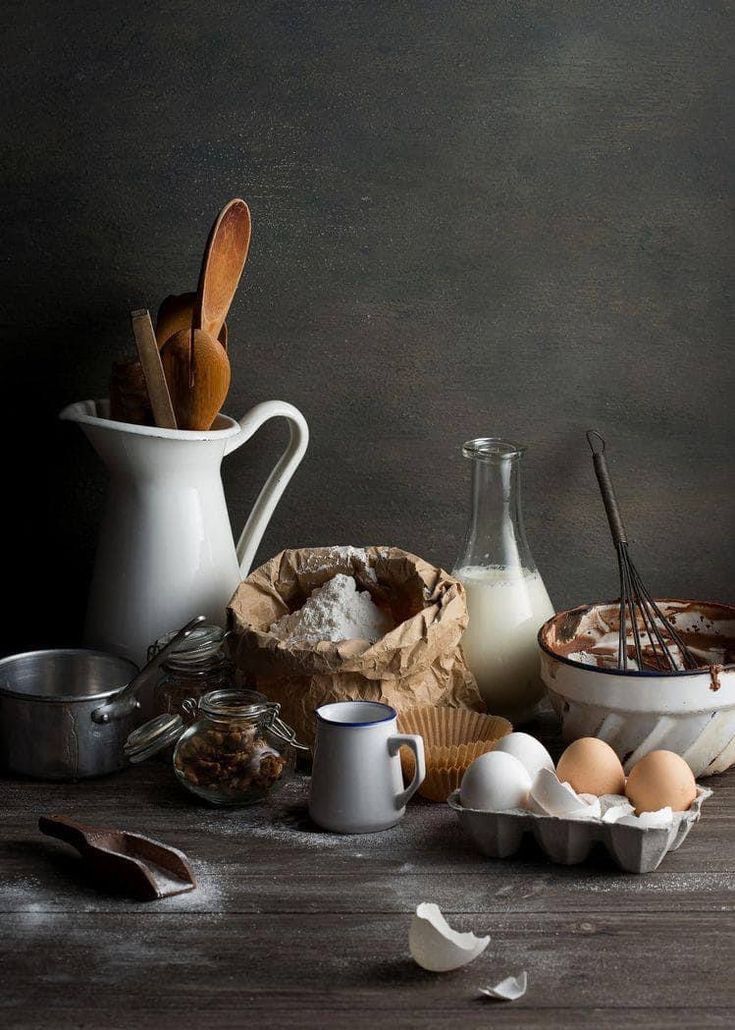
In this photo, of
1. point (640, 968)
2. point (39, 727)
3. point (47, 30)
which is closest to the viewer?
point (640, 968)

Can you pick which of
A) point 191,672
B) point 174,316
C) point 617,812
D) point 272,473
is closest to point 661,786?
point 617,812

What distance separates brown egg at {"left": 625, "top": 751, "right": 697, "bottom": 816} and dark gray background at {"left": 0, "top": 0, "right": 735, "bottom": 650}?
1.53 ft

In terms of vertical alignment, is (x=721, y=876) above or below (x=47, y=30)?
below

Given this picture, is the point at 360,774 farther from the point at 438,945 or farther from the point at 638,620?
the point at 638,620

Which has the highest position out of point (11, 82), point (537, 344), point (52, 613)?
point (11, 82)

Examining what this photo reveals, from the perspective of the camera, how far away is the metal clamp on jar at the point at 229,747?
0.98 meters

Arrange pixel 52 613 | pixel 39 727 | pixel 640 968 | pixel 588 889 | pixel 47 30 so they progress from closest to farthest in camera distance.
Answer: pixel 640 968 < pixel 588 889 < pixel 39 727 < pixel 47 30 < pixel 52 613

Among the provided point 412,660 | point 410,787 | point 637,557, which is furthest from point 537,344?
point 410,787

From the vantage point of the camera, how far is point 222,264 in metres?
1.15

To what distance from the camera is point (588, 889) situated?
0.85m

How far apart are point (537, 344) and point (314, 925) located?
746 millimetres

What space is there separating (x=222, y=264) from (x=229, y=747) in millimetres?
482

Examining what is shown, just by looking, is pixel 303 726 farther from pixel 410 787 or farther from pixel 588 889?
pixel 588 889

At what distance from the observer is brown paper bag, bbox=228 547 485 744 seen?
3.38 ft
